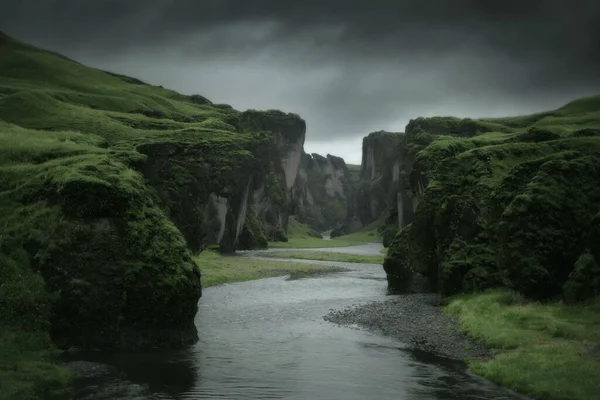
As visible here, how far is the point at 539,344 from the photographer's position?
3200 cm

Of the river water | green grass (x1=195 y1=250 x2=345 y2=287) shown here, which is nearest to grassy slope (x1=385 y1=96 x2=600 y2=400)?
the river water

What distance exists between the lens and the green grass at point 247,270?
6831 centimetres

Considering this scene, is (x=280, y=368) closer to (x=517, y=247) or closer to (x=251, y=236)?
(x=517, y=247)

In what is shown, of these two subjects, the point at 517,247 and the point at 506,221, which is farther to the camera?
the point at 506,221

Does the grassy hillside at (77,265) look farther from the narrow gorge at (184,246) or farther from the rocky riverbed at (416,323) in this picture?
the rocky riverbed at (416,323)

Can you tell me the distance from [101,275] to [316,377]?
14.5 meters

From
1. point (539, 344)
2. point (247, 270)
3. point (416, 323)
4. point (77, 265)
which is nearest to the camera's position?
point (539, 344)

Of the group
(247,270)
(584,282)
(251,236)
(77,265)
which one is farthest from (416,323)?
(251,236)

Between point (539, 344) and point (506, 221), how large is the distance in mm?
13996

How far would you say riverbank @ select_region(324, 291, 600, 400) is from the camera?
2605 cm

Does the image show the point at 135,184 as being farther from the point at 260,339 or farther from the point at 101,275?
the point at 260,339

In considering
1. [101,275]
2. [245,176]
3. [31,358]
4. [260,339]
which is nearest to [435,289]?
[260,339]

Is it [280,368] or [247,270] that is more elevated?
[247,270]

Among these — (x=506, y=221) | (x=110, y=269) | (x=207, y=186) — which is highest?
(x=207, y=186)
